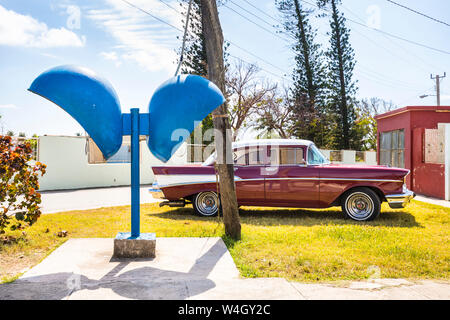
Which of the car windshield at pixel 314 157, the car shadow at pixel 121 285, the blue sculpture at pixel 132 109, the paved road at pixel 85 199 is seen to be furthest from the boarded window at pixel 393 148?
the car shadow at pixel 121 285

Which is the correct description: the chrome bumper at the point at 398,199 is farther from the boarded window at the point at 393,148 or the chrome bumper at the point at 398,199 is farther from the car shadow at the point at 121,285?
the boarded window at the point at 393,148

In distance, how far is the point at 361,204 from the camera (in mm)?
8508

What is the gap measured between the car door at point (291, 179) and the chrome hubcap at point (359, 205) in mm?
705

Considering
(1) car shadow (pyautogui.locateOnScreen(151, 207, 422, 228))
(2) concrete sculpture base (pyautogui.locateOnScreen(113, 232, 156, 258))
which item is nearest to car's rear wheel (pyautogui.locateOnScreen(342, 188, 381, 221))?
(1) car shadow (pyautogui.locateOnScreen(151, 207, 422, 228))

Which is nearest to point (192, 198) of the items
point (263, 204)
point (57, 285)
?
point (263, 204)

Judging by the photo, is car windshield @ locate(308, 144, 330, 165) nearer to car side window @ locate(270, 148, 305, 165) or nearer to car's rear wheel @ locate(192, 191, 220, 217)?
car side window @ locate(270, 148, 305, 165)

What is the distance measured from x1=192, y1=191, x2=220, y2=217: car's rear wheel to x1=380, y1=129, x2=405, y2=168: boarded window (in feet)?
27.6

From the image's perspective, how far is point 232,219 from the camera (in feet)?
21.4

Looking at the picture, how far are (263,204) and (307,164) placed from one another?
1.32 meters

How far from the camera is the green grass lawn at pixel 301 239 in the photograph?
4973 mm

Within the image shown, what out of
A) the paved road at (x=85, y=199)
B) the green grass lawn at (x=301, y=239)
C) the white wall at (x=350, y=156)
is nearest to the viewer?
the green grass lawn at (x=301, y=239)

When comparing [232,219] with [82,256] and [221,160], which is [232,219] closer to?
[221,160]

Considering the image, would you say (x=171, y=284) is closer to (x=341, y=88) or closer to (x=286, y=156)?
(x=286, y=156)

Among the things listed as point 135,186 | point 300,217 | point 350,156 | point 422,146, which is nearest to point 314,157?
point 300,217
